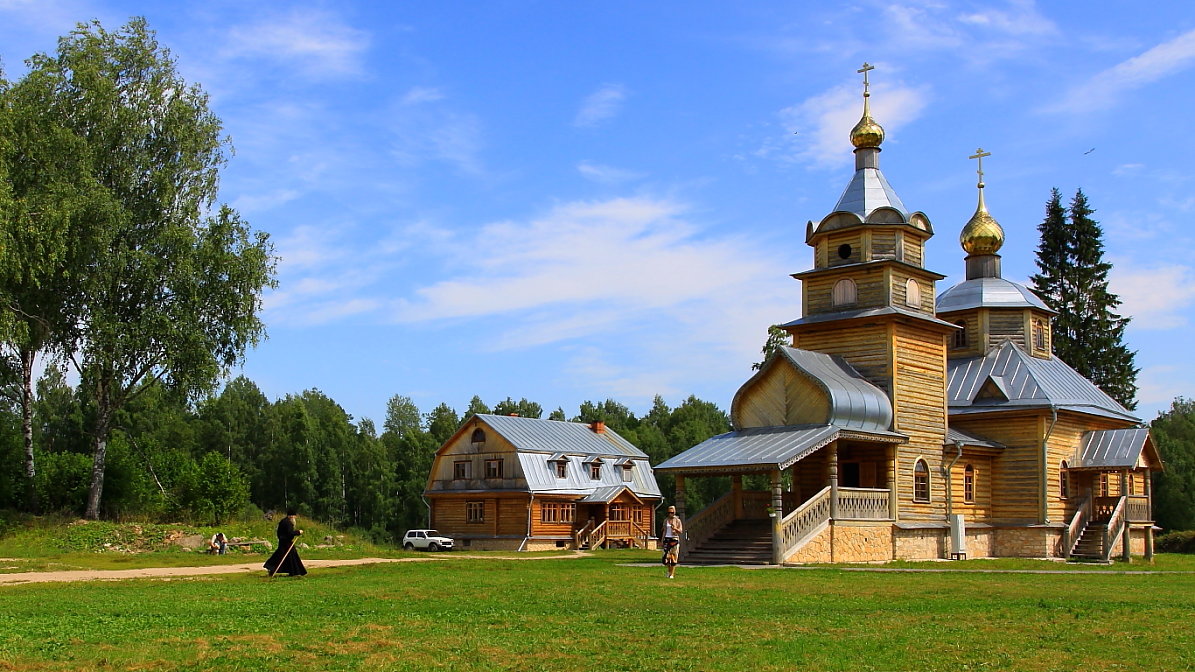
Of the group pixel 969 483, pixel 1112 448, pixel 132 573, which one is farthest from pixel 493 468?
pixel 132 573

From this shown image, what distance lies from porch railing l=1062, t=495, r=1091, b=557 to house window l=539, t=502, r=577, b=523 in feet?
74.2

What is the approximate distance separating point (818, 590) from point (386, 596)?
6565 millimetres

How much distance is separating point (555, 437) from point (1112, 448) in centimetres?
2560

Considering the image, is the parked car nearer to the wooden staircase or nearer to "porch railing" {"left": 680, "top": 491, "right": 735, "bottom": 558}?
"porch railing" {"left": 680, "top": 491, "right": 735, "bottom": 558}

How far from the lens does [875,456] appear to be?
102ft

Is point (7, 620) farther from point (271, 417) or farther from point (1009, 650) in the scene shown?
point (271, 417)

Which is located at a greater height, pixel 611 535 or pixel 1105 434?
pixel 1105 434

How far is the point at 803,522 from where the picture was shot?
2677cm

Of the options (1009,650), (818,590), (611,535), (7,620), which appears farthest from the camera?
(611,535)

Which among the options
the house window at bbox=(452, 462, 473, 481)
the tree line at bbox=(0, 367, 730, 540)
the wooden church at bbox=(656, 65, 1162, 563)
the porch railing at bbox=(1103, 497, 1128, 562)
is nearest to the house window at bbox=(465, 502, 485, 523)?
the house window at bbox=(452, 462, 473, 481)

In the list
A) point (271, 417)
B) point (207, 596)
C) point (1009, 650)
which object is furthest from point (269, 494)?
point (1009, 650)

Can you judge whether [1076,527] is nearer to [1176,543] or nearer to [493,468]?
[1176,543]

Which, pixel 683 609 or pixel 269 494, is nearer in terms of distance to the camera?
pixel 683 609

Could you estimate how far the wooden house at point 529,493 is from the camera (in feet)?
160
